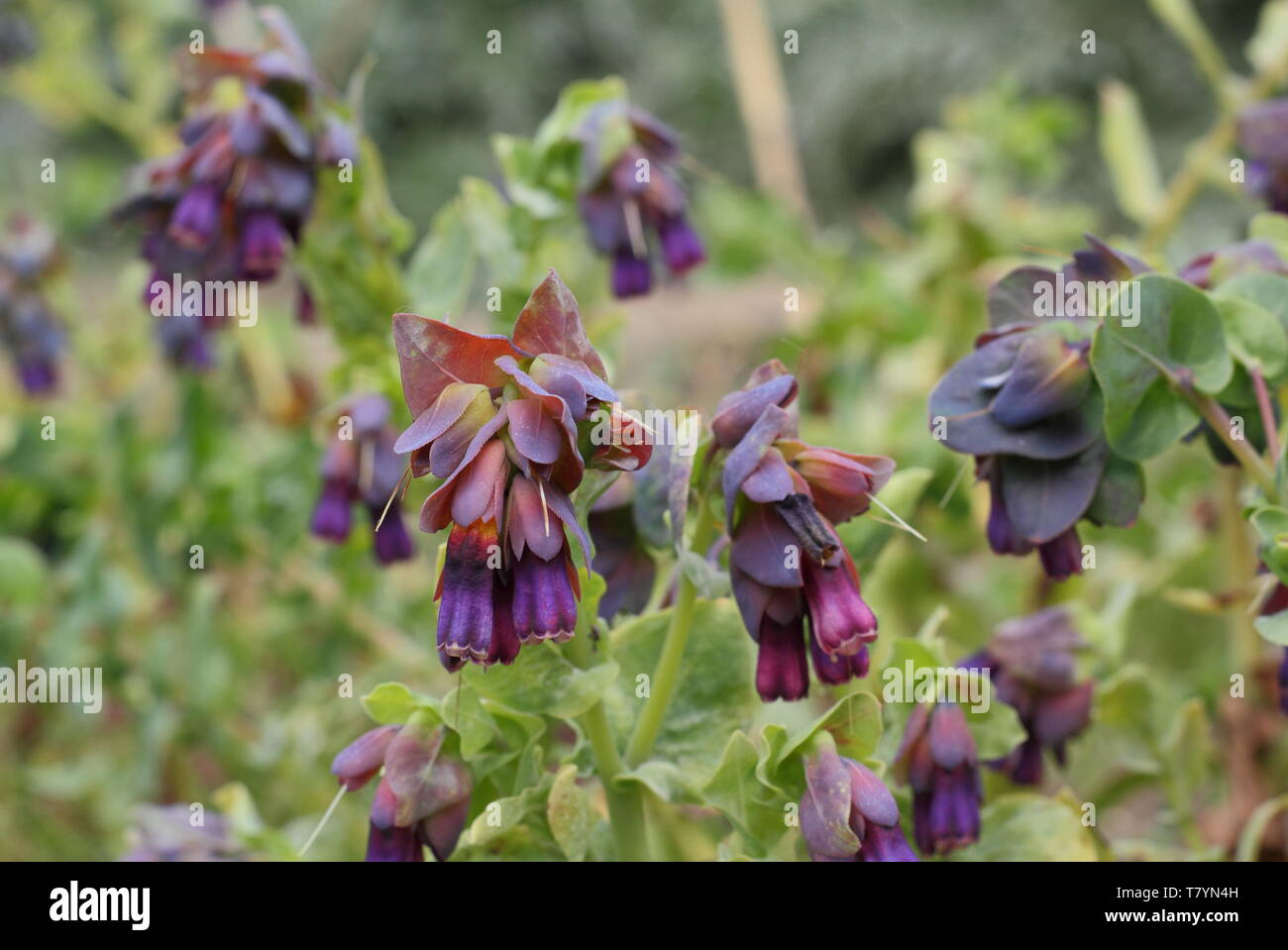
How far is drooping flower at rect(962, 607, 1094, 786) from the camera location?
0.85m

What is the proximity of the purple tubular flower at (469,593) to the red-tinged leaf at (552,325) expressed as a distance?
9 cm

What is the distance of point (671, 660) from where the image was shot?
70 centimetres

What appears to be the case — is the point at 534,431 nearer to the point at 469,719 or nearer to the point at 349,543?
the point at 469,719

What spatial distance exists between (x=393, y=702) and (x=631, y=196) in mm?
472

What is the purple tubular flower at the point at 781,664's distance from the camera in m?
0.64

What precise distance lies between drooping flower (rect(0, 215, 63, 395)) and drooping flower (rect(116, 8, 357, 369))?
560 millimetres

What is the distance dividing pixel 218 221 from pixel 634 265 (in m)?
0.32

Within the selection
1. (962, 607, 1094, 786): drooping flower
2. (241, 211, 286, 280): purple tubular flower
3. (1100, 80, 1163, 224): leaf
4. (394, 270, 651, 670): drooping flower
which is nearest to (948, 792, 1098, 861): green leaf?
(962, 607, 1094, 786): drooping flower

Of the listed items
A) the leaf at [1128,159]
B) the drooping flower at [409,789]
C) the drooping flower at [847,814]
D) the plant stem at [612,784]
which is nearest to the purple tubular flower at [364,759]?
the drooping flower at [409,789]

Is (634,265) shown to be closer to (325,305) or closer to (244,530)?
(325,305)
